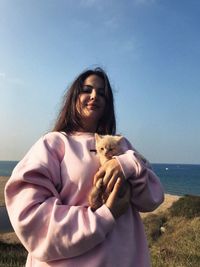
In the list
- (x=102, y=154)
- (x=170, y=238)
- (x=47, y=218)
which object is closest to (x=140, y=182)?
(x=102, y=154)

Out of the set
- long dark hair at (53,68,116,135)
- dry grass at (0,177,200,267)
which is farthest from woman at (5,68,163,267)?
dry grass at (0,177,200,267)

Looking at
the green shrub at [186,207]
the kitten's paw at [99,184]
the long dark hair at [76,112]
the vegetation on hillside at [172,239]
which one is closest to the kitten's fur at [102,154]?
the kitten's paw at [99,184]

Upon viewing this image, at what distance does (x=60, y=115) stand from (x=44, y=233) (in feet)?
3.43

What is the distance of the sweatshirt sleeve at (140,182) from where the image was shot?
8.37 ft

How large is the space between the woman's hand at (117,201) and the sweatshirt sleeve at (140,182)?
92mm

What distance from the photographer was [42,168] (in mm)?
2518

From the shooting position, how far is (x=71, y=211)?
95.7 inches

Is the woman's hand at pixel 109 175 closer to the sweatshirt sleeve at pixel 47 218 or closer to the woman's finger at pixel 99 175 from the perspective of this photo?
the woman's finger at pixel 99 175

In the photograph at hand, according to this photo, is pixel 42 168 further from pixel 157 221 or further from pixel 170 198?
pixel 170 198

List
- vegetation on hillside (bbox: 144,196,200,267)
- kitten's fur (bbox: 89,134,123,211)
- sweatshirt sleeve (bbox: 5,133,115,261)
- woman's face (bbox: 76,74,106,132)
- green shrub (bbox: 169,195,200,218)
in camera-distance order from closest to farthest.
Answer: sweatshirt sleeve (bbox: 5,133,115,261), kitten's fur (bbox: 89,134,123,211), woman's face (bbox: 76,74,106,132), vegetation on hillside (bbox: 144,196,200,267), green shrub (bbox: 169,195,200,218)

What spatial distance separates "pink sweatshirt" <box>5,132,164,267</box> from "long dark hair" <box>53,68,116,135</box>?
307 mm

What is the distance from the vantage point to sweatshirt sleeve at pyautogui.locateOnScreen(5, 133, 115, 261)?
2359 mm

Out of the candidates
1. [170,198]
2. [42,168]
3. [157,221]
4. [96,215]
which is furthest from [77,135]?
Answer: [170,198]

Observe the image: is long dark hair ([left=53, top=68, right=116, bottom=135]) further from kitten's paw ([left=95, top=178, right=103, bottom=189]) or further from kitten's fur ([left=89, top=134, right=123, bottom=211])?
kitten's paw ([left=95, top=178, right=103, bottom=189])
